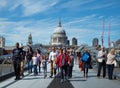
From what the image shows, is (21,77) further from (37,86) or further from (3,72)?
(37,86)

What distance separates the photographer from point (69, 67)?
22.1 metres

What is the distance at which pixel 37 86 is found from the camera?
17.0 metres

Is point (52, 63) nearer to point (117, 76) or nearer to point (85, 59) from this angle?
point (85, 59)

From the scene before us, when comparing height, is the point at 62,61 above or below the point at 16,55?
below

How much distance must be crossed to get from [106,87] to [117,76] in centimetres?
450

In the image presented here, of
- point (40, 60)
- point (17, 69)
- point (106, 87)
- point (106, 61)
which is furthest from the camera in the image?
point (40, 60)

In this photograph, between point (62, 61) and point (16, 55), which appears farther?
point (16, 55)

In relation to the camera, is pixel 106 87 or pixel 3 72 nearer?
pixel 106 87

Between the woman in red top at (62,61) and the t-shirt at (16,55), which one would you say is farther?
the t-shirt at (16,55)

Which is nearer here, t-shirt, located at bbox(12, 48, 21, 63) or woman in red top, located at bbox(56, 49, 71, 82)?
woman in red top, located at bbox(56, 49, 71, 82)

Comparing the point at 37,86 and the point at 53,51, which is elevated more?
the point at 53,51

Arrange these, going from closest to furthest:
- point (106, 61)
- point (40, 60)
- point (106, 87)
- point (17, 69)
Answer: point (106, 87), point (17, 69), point (106, 61), point (40, 60)

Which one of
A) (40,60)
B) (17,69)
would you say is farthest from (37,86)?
(40,60)

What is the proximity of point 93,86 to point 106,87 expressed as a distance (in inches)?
26.7
